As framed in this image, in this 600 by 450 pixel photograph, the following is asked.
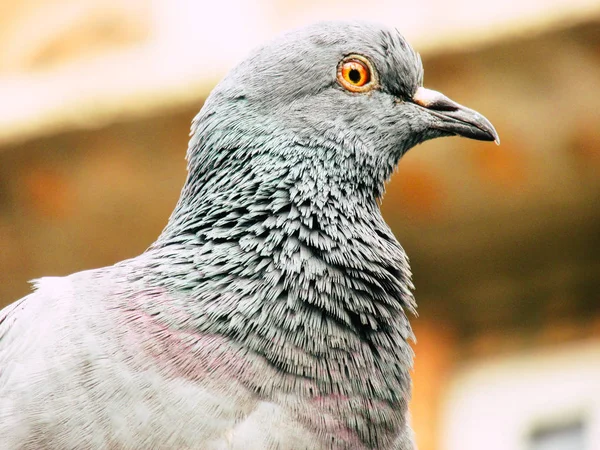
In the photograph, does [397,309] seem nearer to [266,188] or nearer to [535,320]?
[266,188]

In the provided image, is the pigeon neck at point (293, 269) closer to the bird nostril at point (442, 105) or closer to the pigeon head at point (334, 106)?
the pigeon head at point (334, 106)

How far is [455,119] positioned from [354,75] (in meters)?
0.52

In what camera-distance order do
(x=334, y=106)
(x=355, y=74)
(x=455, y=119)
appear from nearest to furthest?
1. (x=334, y=106)
2. (x=355, y=74)
3. (x=455, y=119)

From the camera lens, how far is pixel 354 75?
535 cm

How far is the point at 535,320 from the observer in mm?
10508

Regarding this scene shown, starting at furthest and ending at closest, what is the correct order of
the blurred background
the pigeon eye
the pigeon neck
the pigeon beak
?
1. the blurred background
2. the pigeon beak
3. the pigeon eye
4. the pigeon neck

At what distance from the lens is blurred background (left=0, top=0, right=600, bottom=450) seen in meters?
8.67

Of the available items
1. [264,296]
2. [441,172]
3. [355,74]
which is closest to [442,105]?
[355,74]

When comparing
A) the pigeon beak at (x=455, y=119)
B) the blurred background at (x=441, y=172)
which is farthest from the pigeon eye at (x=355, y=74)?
the blurred background at (x=441, y=172)

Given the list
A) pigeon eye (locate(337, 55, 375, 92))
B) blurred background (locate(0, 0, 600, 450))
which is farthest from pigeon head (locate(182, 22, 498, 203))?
blurred background (locate(0, 0, 600, 450))

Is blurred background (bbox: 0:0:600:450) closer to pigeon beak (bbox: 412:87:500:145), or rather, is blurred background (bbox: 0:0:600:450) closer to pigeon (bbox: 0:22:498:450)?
pigeon beak (bbox: 412:87:500:145)

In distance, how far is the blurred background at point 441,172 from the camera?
8.67m

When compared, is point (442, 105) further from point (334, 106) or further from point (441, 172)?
point (441, 172)

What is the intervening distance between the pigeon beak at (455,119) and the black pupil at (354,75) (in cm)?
32
